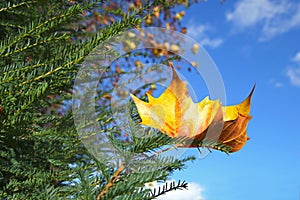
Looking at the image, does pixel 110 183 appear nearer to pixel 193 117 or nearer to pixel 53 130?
pixel 193 117

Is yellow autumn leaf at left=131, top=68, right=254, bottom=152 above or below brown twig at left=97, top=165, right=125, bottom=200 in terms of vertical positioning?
above

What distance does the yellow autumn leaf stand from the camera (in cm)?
54

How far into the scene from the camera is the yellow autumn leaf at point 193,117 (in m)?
0.54

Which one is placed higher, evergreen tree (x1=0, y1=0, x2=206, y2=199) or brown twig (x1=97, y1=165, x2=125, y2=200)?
evergreen tree (x1=0, y1=0, x2=206, y2=199)

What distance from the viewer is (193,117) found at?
550 mm

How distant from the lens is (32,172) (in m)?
0.81

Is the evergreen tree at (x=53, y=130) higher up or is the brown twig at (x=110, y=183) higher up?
the evergreen tree at (x=53, y=130)

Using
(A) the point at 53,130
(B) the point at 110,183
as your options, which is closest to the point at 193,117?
(B) the point at 110,183

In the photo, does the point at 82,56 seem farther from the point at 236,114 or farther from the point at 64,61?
the point at 236,114

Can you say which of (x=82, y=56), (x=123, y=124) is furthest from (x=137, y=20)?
(x=123, y=124)

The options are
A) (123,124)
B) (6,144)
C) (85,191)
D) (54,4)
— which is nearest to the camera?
(85,191)

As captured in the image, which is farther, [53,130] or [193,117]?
[53,130]

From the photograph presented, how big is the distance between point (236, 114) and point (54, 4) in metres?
0.69

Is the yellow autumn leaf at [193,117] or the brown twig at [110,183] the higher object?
the yellow autumn leaf at [193,117]
